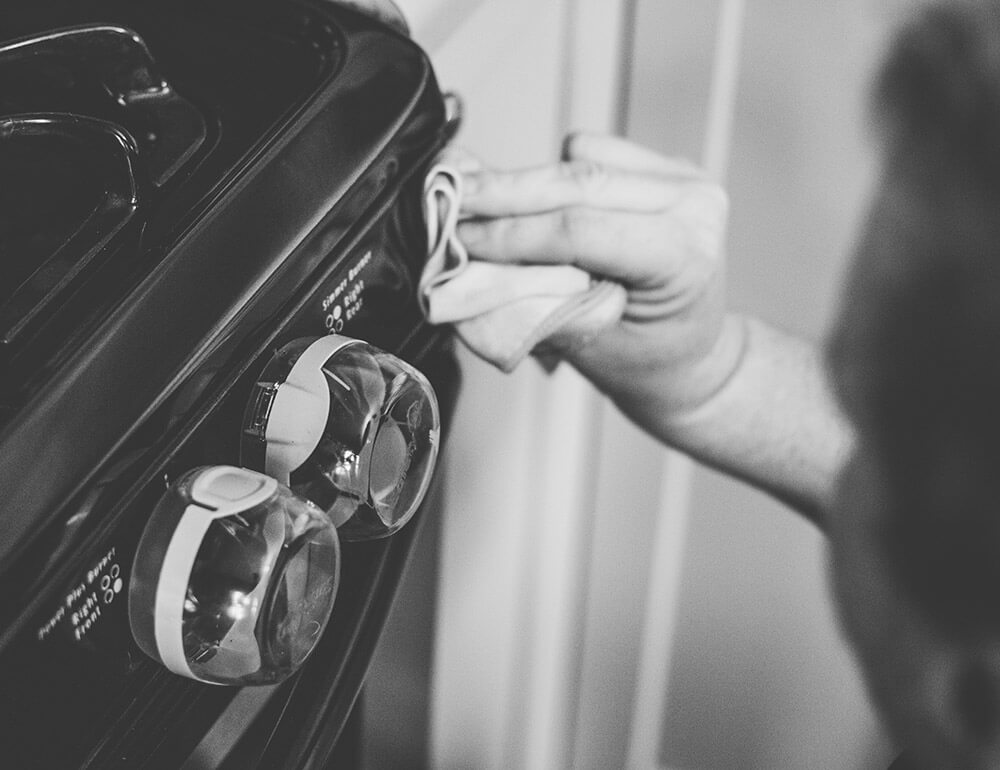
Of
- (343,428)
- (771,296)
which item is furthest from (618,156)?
(771,296)

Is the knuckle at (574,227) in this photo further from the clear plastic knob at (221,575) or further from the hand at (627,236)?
the clear plastic knob at (221,575)

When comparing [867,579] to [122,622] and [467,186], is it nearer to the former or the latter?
[467,186]

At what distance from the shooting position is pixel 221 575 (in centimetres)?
27

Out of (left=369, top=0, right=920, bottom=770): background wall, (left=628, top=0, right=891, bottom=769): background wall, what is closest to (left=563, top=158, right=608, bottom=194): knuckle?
(left=369, top=0, right=920, bottom=770): background wall

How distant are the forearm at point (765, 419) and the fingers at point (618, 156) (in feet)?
0.55

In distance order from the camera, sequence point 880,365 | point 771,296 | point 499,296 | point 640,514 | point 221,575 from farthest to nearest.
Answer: point 640,514 → point 771,296 → point 880,365 → point 499,296 → point 221,575

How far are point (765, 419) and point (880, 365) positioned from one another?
0.09m

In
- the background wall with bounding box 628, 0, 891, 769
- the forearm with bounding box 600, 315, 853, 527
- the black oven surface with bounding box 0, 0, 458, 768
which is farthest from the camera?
the background wall with bounding box 628, 0, 891, 769

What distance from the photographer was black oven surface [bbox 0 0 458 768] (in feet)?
0.84

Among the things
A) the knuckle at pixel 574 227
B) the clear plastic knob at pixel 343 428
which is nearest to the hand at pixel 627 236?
the knuckle at pixel 574 227

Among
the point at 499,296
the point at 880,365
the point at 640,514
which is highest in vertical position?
the point at 499,296

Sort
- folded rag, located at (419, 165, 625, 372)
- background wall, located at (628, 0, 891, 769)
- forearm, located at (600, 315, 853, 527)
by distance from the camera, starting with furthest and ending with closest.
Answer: background wall, located at (628, 0, 891, 769) → forearm, located at (600, 315, 853, 527) → folded rag, located at (419, 165, 625, 372)

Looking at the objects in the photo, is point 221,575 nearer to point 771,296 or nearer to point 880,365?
point 880,365

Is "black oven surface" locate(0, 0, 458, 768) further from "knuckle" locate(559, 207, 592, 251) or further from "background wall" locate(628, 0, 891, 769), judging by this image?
"background wall" locate(628, 0, 891, 769)
